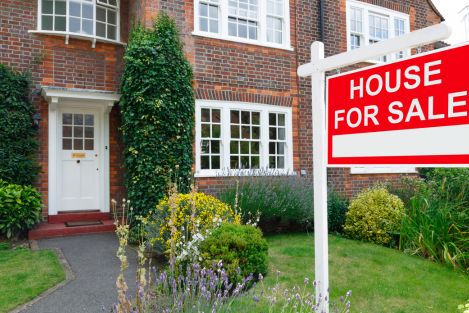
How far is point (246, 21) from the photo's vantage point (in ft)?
31.9

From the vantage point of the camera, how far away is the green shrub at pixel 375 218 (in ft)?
24.8

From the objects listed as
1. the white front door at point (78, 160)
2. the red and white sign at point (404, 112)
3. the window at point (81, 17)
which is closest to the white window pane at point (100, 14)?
the window at point (81, 17)

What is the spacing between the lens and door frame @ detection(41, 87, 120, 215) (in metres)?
8.30

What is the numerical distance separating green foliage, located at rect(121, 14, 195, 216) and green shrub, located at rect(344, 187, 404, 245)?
3525 mm

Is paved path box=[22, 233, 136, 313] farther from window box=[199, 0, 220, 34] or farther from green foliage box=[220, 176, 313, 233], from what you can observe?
window box=[199, 0, 220, 34]

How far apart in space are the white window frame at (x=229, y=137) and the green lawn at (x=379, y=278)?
95.6 inches

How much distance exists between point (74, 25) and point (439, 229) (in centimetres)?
850

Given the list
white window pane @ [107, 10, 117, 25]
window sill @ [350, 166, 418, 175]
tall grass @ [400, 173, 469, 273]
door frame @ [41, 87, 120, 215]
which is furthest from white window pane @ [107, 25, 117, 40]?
tall grass @ [400, 173, 469, 273]

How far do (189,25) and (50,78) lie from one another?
324 cm

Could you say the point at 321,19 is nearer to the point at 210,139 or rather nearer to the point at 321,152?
the point at 210,139

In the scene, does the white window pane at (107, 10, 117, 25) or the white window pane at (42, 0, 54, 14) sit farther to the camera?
the white window pane at (107, 10, 117, 25)

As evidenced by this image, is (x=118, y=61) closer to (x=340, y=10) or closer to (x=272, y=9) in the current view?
(x=272, y=9)

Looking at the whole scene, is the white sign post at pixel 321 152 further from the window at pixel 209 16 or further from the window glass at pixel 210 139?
the window at pixel 209 16

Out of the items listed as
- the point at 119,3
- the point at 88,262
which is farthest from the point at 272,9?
the point at 88,262
